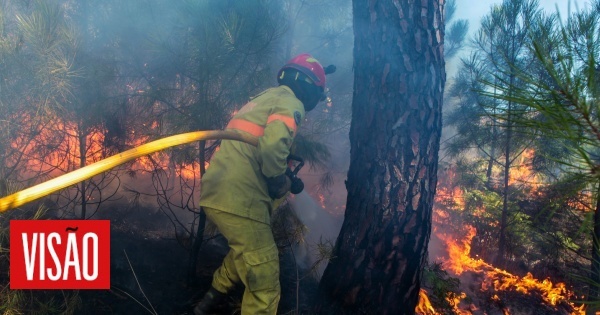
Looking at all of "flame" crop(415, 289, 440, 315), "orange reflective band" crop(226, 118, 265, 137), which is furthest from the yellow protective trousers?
"flame" crop(415, 289, 440, 315)

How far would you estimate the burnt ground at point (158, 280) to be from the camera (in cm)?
288

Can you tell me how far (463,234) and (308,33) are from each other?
6634mm

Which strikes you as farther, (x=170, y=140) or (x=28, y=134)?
(x=28, y=134)

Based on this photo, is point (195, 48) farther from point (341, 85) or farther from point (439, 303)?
point (341, 85)

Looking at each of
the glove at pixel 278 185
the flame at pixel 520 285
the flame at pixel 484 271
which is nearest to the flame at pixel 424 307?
the flame at pixel 484 271

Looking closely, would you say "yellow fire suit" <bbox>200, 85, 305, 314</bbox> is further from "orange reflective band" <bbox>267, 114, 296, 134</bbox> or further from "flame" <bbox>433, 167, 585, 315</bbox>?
"flame" <bbox>433, 167, 585, 315</bbox>

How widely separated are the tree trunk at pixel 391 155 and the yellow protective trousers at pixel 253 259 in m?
0.57

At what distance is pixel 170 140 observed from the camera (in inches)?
48.6

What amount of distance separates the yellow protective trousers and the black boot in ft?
1.41

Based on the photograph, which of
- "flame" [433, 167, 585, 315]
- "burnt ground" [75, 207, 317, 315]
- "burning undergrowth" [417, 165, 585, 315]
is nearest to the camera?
"burnt ground" [75, 207, 317, 315]

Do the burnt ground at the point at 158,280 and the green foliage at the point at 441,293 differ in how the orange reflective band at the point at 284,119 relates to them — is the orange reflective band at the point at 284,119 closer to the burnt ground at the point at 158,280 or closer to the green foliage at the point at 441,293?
the burnt ground at the point at 158,280

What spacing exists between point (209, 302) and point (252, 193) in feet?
3.61

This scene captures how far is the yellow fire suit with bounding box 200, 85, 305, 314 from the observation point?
7.89 ft

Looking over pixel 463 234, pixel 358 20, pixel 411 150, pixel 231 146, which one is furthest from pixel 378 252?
pixel 463 234
